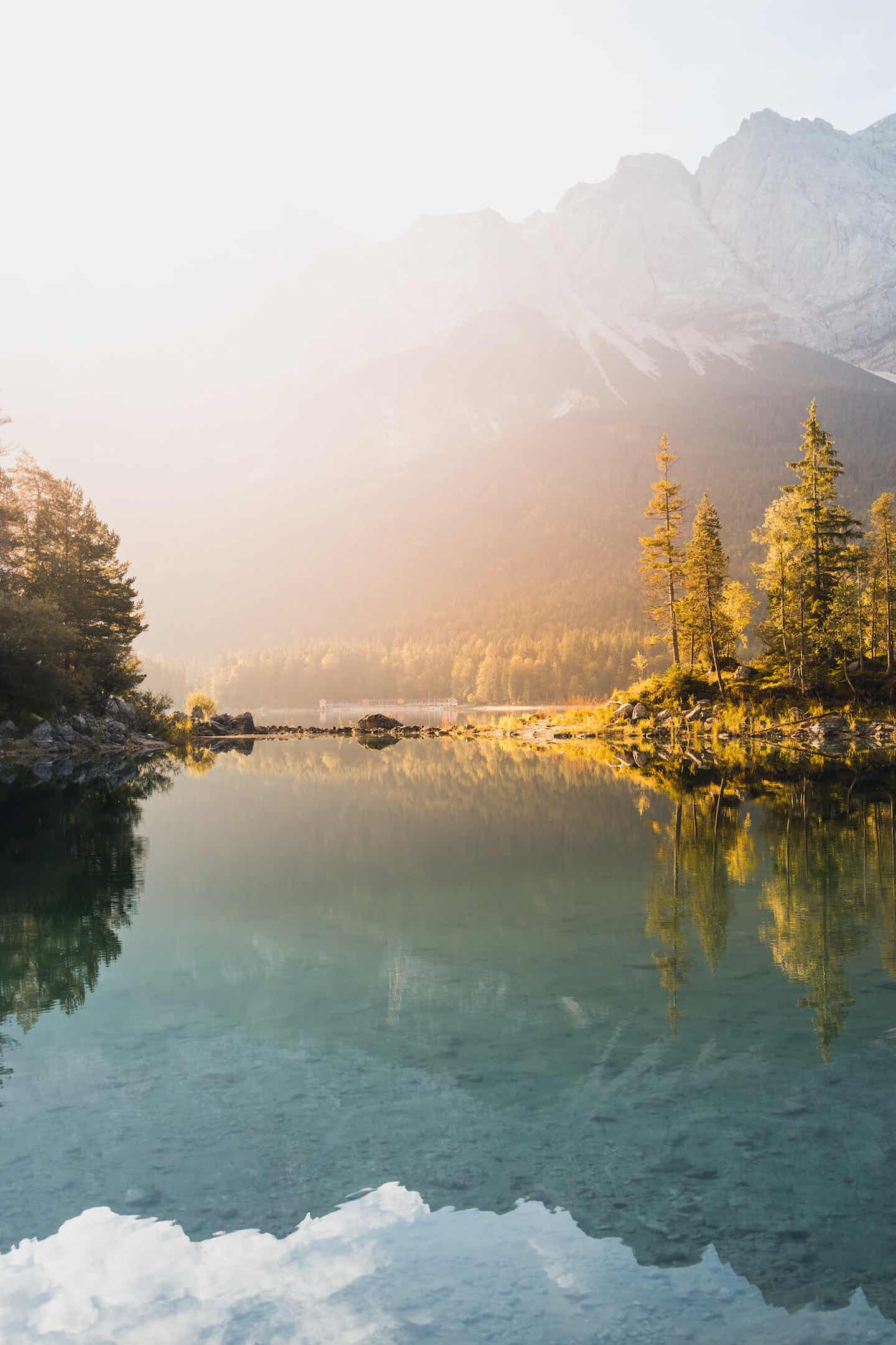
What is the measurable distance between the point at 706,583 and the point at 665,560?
732 centimetres

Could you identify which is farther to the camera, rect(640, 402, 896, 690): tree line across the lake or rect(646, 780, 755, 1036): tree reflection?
rect(640, 402, 896, 690): tree line across the lake

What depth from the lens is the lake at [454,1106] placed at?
4.63m

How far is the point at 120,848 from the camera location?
63.0 feet

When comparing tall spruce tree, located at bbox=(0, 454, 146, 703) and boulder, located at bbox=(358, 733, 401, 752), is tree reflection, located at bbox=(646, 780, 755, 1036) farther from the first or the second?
tall spruce tree, located at bbox=(0, 454, 146, 703)

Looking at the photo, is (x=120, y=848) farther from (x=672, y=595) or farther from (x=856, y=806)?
(x=672, y=595)

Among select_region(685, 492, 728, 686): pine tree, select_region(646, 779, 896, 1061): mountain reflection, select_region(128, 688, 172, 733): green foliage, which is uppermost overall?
select_region(685, 492, 728, 686): pine tree

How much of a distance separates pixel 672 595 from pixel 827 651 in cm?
1260

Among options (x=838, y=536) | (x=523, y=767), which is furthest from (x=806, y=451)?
(x=523, y=767)

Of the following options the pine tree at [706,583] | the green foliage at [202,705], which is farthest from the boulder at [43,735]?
the pine tree at [706,583]

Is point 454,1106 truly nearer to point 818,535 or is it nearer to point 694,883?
point 694,883

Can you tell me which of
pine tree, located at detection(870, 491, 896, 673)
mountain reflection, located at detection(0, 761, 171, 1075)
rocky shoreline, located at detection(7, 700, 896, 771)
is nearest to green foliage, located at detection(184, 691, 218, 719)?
rocky shoreline, located at detection(7, 700, 896, 771)

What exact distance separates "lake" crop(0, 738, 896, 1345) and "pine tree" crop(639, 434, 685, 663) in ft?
168

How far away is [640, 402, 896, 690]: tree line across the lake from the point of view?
55562mm

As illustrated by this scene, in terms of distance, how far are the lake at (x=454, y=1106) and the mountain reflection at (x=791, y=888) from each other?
0.09m
